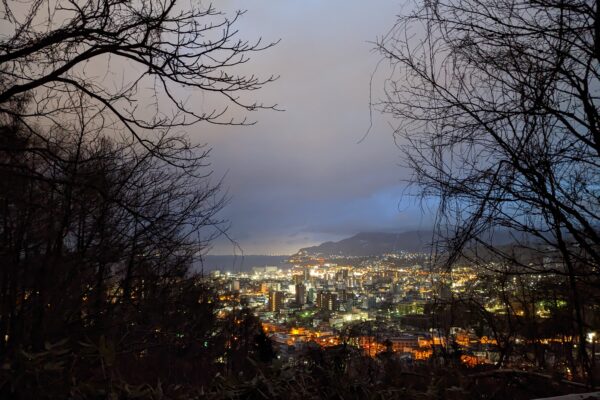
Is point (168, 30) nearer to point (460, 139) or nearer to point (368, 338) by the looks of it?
point (460, 139)

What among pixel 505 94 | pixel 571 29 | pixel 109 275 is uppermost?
pixel 571 29

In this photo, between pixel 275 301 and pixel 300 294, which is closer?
pixel 275 301

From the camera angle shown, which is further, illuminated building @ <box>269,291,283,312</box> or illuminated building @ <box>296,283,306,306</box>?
illuminated building @ <box>296,283,306,306</box>

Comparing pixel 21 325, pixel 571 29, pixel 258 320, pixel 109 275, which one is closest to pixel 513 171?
pixel 571 29

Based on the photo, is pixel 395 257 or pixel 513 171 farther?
pixel 395 257

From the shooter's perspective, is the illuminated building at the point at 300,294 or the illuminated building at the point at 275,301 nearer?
the illuminated building at the point at 275,301

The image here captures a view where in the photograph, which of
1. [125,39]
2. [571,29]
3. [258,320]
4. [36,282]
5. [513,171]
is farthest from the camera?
[258,320]

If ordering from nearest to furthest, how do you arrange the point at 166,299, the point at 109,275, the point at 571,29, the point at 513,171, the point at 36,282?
the point at 571,29
the point at 513,171
the point at 36,282
the point at 109,275
the point at 166,299

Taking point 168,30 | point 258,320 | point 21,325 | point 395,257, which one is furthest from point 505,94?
point 258,320

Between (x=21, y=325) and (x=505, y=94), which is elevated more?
(x=505, y=94)
